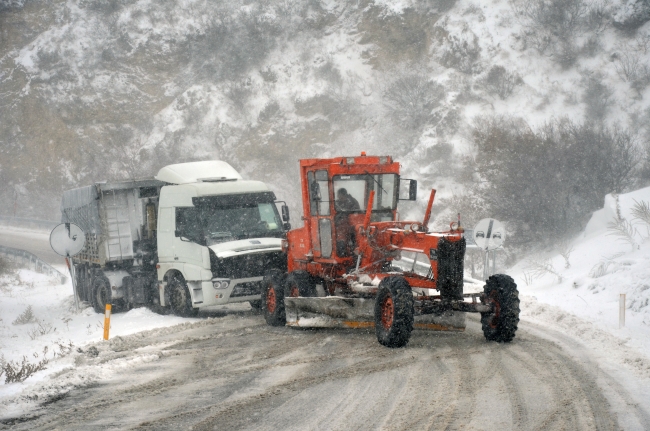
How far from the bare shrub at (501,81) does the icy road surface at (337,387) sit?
29827 mm

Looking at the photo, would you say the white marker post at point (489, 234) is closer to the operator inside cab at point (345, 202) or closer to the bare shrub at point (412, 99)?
the operator inside cab at point (345, 202)

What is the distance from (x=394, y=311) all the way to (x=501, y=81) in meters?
32.2

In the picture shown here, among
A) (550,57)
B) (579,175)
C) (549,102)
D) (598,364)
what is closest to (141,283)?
(598,364)

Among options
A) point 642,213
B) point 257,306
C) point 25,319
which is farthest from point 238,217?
point 642,213

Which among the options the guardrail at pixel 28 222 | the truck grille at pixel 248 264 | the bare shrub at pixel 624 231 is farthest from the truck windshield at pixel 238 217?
the guardrail at pixel 28 222

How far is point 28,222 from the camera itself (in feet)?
151

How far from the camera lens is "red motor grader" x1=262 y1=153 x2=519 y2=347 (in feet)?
35.4

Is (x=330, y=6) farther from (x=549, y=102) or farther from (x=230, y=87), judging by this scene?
(x=549, y=102)

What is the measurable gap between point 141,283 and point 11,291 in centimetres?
1320

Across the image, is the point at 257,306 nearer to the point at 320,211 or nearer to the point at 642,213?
the point at 320,211

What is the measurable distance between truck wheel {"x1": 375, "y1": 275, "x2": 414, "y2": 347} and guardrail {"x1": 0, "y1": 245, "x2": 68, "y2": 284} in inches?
952

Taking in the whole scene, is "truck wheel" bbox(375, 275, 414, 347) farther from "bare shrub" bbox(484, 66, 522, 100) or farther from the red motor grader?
"bare shrub" bbox(484, 66, 522, 100)

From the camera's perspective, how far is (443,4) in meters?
46.0

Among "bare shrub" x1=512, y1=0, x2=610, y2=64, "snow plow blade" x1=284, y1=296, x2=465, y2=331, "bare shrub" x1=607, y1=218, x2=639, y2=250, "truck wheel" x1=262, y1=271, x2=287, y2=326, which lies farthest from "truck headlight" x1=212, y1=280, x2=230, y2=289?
"bare shrub" x1=512, y1=0, x2=610, y2=64
